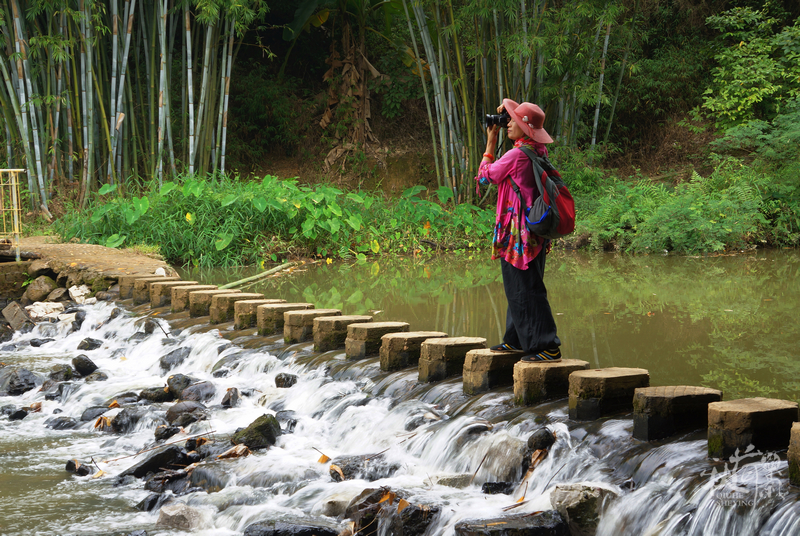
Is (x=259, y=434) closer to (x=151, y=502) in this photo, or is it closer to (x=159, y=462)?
(x=159, y=462)

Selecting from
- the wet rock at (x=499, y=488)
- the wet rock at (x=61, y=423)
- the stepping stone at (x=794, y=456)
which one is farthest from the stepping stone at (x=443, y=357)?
the wet rock at (x=61, y=423)

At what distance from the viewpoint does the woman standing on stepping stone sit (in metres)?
3.25

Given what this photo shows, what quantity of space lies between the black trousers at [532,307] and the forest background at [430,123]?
6582mm

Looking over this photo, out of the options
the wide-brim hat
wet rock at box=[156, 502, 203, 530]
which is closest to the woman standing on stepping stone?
Answer: the wide-brim hat

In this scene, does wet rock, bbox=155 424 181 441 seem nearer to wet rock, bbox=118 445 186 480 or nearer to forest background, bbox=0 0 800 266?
wet rock, bbox=118 445 186 480

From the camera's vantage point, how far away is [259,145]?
51.9ft

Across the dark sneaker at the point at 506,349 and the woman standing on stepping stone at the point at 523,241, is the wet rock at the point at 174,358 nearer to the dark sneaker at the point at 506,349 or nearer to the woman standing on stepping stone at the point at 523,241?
the dark sneaker at the point at 506,349

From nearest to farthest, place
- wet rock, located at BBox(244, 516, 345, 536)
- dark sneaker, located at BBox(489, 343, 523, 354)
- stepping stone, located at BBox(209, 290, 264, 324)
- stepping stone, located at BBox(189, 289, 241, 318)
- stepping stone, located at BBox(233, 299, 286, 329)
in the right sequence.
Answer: wet rock, located at BBox(244, 516, 345, 536)
dark sneaker, located at BBox(489, 343, 523, 354)
stepping stone, located at BBox(233, 299, 286, 329)
stepping stone, located at BBox(209, 290, 264, 324)
stepping stone, located at BBox(189, 289, 241, 318)

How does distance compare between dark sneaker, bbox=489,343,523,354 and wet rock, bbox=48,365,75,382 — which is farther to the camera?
wet rock, bbox=48,365,75,382

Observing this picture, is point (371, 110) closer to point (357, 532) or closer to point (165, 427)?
point (165, 427)

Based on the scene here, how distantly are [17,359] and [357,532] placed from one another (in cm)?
416

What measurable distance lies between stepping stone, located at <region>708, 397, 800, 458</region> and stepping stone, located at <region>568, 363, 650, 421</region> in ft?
1.68

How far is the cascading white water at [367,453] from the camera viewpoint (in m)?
2.42

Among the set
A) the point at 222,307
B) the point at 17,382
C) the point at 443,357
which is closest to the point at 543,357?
the point at 443,357
